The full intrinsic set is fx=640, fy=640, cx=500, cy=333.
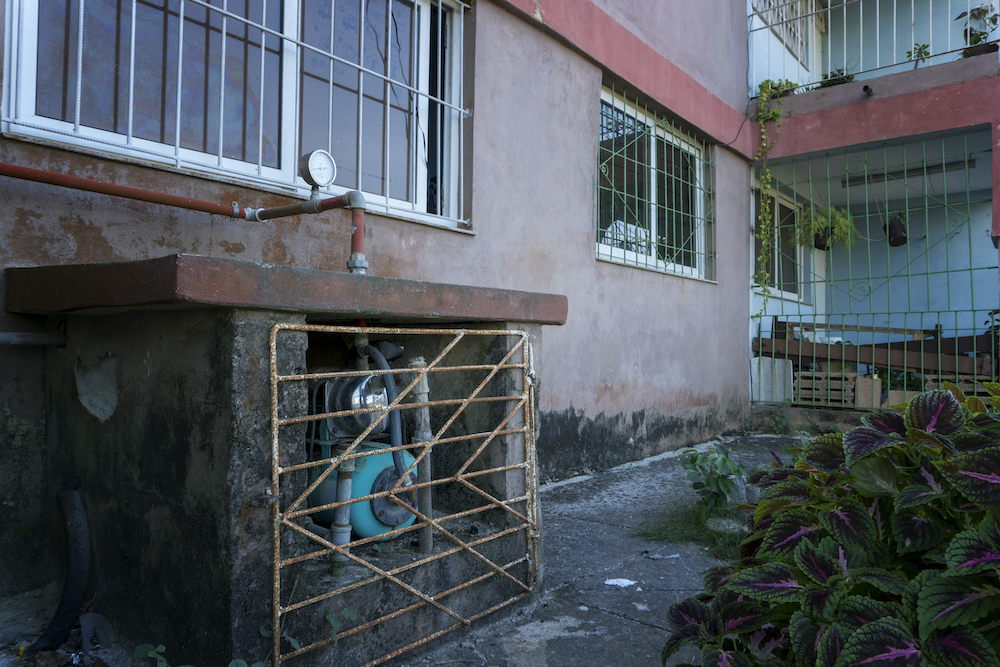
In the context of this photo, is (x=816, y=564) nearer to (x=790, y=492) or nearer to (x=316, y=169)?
(x=790, y=492)

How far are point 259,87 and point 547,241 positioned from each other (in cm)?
218

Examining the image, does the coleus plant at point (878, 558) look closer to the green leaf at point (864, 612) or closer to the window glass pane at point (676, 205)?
the green leaf at point (864, 612)

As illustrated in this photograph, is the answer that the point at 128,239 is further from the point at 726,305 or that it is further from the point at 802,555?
the point at 726,305

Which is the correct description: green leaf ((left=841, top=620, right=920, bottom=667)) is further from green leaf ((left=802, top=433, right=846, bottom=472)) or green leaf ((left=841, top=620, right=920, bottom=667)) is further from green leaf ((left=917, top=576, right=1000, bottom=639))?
green leaf ((left=802, top=433, right=846, bottom=472))

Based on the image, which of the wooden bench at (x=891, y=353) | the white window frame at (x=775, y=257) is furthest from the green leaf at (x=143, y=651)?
the white window frame at (x=775, y=257)

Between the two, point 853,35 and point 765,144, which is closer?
point 765,144

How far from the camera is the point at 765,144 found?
7.03 metres

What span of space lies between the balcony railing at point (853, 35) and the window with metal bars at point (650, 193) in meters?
1.85

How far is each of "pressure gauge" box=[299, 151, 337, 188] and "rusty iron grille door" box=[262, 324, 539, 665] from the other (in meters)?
0.64

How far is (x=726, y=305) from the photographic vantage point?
6707 millimetres

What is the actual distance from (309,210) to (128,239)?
0.75 m

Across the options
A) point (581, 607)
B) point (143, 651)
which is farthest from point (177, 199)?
point (581, 607)

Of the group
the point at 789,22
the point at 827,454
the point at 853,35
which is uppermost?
the point at 853,35

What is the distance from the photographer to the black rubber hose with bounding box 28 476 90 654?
200cm
